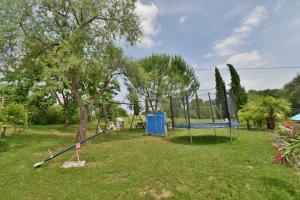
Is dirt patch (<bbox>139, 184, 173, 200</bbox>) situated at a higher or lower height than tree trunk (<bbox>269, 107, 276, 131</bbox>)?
lower

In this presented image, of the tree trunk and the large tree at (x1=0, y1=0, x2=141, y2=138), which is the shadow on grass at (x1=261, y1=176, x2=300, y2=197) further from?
the tree trunk

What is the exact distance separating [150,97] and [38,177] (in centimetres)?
1263

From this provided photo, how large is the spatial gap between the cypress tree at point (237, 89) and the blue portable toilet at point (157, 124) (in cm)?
861

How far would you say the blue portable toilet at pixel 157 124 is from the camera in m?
12.5

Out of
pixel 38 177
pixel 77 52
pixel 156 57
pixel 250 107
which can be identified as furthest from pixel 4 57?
pixel 250 107

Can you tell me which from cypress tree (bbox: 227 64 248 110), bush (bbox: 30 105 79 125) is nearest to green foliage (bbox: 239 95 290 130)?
cypress tree (bbox: 227 64 248 110)

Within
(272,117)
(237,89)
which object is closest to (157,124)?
(272,117)

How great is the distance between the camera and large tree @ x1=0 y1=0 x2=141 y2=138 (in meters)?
9.61

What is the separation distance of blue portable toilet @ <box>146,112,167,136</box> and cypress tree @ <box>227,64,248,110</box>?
8.61 m

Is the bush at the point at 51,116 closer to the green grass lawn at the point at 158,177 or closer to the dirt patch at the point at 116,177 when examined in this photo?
the green grass lawn at the point at 158,177

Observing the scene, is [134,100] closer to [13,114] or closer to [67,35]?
[67,35]

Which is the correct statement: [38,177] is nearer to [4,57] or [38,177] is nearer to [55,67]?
[55,67]

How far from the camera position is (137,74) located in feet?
40.0

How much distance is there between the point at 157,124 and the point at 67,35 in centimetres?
658
